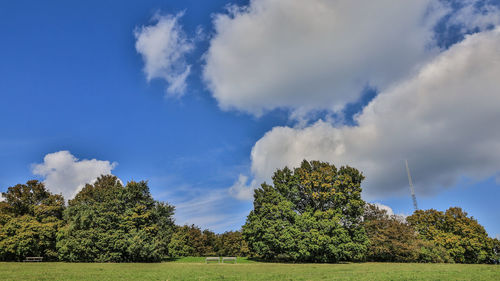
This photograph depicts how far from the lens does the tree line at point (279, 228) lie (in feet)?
128

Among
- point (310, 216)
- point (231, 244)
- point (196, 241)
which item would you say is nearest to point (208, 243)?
point (196, 241)

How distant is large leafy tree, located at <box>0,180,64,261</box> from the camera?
131 feet

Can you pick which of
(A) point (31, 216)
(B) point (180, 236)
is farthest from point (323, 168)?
(A) point (31, 216)

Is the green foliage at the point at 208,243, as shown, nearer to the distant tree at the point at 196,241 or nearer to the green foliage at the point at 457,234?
the distant tree at the point at 196,241

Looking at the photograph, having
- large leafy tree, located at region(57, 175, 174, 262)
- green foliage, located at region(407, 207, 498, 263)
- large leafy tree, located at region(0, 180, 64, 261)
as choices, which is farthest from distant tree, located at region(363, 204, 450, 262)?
large leafy tree, located at region(0, 180, 64, 261)

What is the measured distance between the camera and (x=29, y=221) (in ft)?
139

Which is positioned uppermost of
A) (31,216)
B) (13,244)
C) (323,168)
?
(323,168)

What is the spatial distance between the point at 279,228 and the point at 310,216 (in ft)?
15.8

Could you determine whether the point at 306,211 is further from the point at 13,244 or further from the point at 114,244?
the point at 13,244

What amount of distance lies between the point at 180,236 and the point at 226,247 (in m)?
14.7

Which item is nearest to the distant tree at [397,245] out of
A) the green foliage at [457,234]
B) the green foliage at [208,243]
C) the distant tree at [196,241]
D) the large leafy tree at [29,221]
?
the green foliage at [457,234]

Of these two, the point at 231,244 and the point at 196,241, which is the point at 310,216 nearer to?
the point at 231,244

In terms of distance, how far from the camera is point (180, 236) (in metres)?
62.4

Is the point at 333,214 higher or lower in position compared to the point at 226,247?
higher
